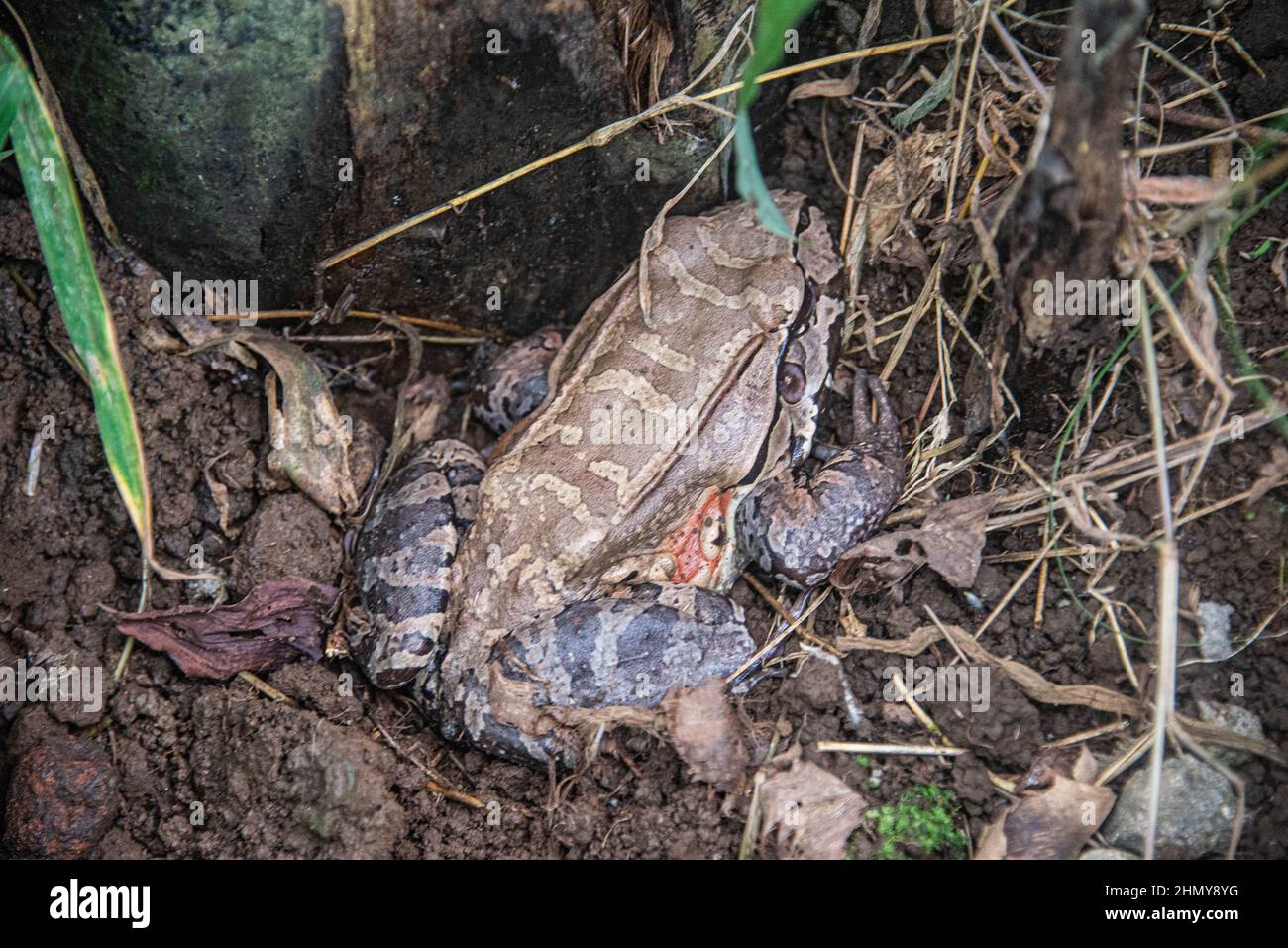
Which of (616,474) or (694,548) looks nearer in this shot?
(616,474)

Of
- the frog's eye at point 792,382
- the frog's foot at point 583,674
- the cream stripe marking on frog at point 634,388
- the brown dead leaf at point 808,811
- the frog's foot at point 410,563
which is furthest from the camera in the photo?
the frog's eye at point 792,382

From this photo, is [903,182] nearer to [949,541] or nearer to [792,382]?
[792,382]

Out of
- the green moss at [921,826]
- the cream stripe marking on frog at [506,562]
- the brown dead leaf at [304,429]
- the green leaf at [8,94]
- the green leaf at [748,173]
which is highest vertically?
the green leaf at [8,94]

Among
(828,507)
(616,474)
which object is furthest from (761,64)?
(828,507)

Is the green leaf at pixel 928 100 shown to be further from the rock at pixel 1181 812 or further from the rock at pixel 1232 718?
the rock at pixel 1181 812

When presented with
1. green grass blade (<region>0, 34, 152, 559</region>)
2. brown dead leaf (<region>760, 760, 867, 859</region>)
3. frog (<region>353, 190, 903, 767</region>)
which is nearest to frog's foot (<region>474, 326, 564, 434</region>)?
frog (<region>353, 190, 903, 767</region>)

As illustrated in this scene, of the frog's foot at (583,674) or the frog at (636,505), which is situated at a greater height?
the frog at (636,505)

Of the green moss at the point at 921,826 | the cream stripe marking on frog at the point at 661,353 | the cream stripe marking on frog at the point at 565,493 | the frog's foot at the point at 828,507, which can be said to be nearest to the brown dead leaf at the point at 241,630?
the cream stripe marking on frog at the point at 565,493
